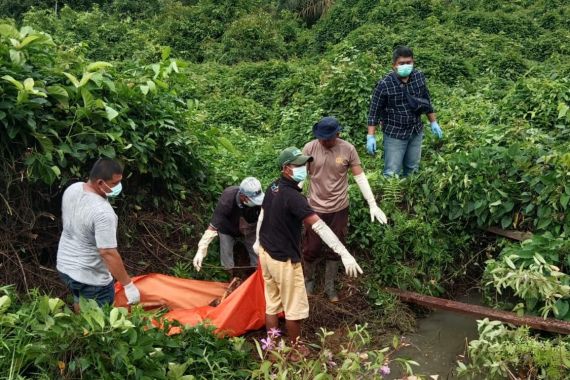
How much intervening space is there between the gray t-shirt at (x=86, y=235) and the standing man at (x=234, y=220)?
39.0 inches

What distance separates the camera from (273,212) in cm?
370

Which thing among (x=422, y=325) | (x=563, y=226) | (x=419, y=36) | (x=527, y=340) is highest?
(x=419, y=36)

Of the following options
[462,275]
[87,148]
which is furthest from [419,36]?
[87,148]

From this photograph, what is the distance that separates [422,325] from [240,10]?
16.0m

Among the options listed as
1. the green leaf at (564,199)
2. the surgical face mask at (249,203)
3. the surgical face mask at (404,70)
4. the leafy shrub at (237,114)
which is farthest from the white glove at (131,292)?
the leafy shrub at (237,114)

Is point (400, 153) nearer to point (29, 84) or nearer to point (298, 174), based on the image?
point (298, 174)

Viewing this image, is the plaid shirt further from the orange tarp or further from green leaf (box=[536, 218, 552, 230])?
the orange tarp

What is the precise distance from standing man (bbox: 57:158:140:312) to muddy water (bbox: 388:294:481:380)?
6.66 ft

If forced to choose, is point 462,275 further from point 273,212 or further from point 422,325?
point 273,212

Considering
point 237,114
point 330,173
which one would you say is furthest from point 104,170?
point 237,114

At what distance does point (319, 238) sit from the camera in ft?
14.6

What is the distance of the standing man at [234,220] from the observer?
439cm

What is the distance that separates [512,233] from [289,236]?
83.5 inches

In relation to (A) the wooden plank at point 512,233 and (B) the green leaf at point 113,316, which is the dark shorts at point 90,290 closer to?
(B) the green leaf at point 113,316
